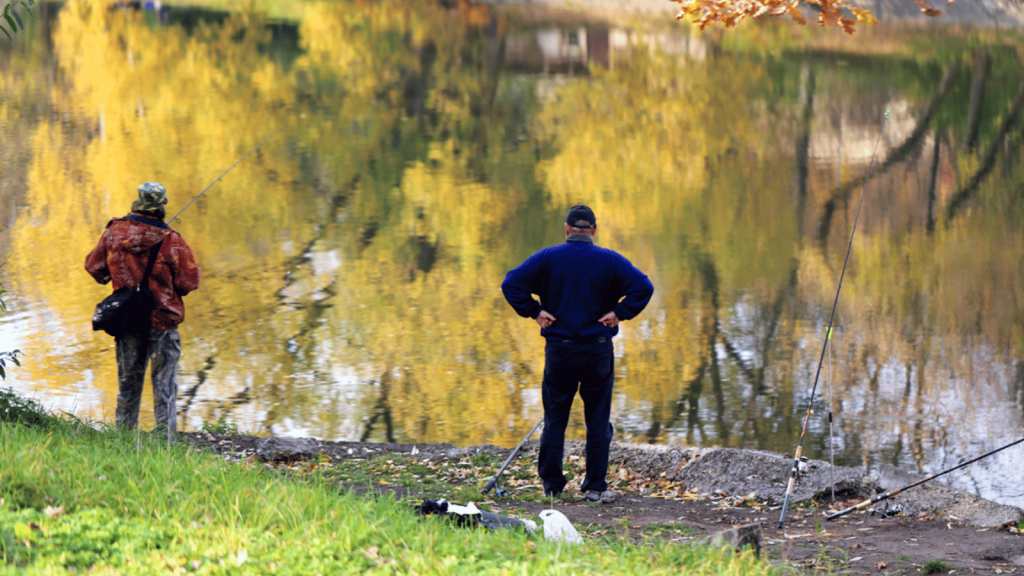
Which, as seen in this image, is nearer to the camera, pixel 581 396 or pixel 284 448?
pixel 581 396

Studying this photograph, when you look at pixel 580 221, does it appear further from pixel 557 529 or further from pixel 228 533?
pixel 228 533

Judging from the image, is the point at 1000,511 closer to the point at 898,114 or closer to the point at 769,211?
the point at 769,211

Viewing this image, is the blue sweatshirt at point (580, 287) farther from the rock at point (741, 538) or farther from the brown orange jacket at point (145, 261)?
the brown orange jacket at point (145, 261)

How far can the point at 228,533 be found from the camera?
3.94 meters

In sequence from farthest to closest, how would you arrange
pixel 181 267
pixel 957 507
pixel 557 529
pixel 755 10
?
1. pixel 755 10
2. pixel 181 267
3. pixel 957 507
4. pixel 557 529

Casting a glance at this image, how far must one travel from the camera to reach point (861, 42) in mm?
34219

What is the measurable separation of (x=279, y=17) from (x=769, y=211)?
23.4 metres

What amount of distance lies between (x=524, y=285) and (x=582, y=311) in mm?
382

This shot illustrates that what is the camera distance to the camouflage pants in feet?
19.7

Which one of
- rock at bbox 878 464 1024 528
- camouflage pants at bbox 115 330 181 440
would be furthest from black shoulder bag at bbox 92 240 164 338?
rock at bbox 878 464 1024 528

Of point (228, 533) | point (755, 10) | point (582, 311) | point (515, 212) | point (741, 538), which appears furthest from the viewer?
point (515, 212)

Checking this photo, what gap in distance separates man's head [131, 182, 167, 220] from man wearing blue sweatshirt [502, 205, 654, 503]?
2.22 m

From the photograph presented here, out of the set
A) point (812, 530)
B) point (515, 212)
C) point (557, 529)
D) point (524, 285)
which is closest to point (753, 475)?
point (812, 530)

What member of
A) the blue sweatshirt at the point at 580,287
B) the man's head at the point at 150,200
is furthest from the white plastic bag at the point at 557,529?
the man's head at the point at 150,200
